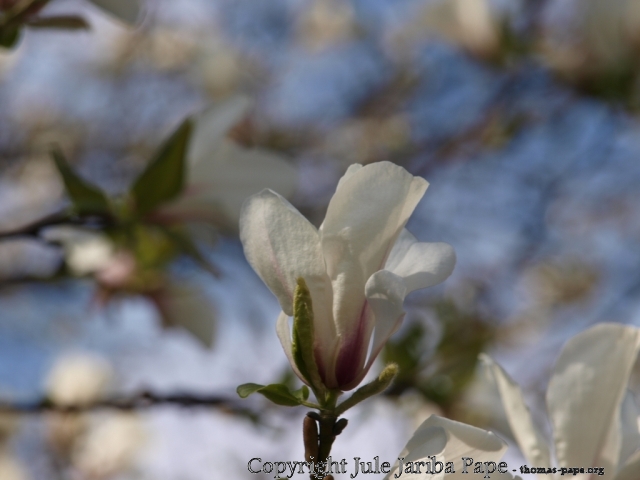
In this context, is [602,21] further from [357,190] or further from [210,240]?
[357,190]

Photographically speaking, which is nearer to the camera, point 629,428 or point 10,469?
point 629,428

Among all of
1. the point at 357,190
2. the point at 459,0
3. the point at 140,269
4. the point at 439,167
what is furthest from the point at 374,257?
the point at 439,167

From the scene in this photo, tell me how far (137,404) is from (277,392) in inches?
19.2

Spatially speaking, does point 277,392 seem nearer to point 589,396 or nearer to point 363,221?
point 363,221

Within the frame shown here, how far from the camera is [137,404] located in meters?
0.83

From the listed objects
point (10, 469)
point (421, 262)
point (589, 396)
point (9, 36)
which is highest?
point (9, 36)

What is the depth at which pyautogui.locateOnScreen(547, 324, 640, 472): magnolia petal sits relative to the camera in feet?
1.49

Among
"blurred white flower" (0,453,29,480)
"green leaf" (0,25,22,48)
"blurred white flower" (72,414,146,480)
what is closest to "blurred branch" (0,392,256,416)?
"green leaf" (0,25,22,48)

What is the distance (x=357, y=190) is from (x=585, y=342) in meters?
0.20

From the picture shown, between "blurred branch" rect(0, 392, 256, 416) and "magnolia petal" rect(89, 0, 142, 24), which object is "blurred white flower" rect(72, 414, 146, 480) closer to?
"blurred branch" rect(0, 392, 256, 416)

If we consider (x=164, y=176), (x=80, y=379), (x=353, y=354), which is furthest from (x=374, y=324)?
(x=80, y=379)

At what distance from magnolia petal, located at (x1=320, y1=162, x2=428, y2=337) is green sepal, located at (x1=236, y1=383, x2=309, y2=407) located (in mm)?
54

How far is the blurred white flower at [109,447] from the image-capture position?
1.75 metres

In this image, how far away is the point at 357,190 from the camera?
39 centimetres
